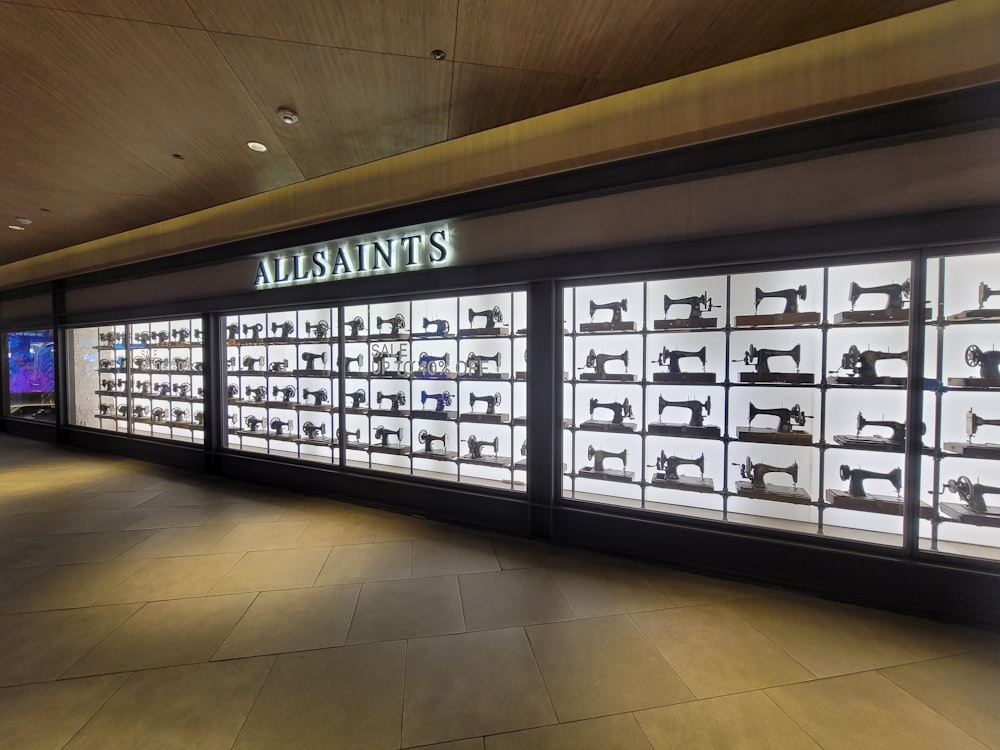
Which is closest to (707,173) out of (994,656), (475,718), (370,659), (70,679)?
(994,656)

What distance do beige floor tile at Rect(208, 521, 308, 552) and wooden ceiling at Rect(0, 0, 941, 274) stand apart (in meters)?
3.49

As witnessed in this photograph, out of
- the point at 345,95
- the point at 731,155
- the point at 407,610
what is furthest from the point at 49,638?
the point at 731,155

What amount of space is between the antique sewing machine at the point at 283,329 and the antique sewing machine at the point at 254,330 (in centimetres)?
23

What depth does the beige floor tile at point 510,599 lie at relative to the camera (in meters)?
2.35

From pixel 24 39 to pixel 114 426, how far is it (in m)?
7.03

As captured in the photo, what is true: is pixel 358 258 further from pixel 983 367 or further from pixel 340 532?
pixel 983 367

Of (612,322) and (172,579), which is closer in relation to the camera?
(172,579)

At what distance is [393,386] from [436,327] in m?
0.94

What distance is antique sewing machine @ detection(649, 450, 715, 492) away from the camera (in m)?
3.10

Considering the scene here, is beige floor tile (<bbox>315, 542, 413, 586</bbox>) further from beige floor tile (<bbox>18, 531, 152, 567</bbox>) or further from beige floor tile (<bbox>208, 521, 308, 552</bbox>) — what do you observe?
beige floor tile (<bbox>18, 531, 152, 567</bbox>)

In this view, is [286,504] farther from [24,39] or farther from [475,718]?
[24,39]

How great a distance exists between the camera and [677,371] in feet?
10.5

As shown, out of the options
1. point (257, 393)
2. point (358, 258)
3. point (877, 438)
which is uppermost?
point (358, 258)

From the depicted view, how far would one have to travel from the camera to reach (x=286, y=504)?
430 centimetres
